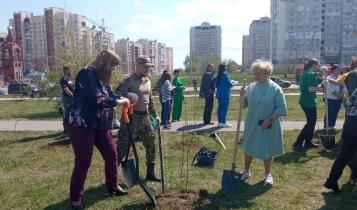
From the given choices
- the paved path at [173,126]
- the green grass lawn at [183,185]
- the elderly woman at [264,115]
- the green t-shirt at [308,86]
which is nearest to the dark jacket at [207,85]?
the paved path at [173,126]

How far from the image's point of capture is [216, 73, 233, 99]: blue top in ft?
32.3

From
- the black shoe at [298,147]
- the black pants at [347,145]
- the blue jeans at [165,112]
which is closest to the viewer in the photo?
the black pants at [347,145]

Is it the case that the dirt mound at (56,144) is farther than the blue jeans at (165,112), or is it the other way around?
the blue jeans at (165,112)

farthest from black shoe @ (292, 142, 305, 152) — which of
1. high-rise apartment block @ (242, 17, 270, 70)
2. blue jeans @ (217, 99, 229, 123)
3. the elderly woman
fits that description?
→ high-rise apartment block @ (242, 17, 270, 70)

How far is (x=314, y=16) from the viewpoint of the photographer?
83.5 metres

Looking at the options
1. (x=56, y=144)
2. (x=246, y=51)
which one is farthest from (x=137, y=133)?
(x=246, y=51)

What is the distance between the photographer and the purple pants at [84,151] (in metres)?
3.99

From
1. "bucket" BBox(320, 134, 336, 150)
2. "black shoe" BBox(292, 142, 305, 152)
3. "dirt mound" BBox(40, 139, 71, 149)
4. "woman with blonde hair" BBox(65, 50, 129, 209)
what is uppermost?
"woman with blonde hair" BBox(65, 50, 129, 209)

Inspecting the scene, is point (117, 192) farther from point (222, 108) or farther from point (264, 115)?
point (222, 108)

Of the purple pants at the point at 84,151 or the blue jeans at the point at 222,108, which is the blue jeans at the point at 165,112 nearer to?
the blue jeans at the point at 222,108

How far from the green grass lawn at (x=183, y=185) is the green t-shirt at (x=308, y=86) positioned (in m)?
0.93

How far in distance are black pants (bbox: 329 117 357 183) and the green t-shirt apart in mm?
2297

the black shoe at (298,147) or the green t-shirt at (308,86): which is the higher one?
the green t-shirt at (308,86)

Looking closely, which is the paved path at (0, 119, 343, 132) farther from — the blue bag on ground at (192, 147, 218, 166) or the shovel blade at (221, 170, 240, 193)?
the shovel blade at (221, 170, 240, 193)
